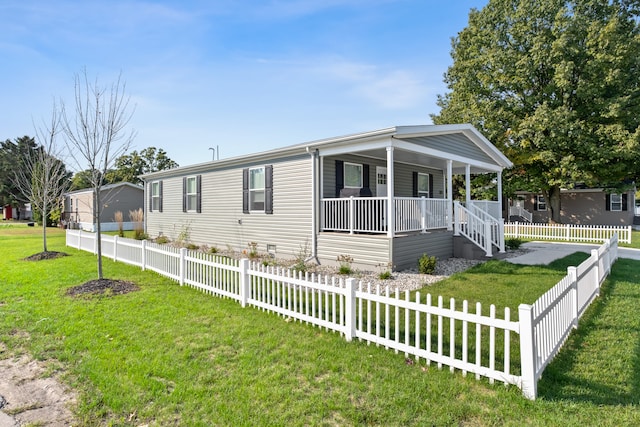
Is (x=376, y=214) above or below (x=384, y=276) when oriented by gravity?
above

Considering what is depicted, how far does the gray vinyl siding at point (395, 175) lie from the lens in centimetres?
1012

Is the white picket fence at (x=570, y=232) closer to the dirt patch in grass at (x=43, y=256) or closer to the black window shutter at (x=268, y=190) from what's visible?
the black window shutter at (x=268, y=190)

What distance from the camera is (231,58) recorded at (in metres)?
10.7

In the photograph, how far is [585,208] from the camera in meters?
24.8

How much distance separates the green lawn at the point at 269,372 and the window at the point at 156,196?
37.7 ft

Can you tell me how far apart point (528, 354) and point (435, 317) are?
6.70ft

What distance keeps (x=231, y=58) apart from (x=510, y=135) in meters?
17.6

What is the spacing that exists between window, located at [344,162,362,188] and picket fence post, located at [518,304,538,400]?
808 centimetres

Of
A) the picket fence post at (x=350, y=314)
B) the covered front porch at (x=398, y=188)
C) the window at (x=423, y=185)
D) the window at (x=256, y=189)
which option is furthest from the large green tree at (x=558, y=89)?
the picket fence post at (x=350, y=314)

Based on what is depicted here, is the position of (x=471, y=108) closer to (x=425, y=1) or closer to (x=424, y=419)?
(x=425, y=1)

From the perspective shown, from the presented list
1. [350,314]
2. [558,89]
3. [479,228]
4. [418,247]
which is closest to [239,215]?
[418,247]

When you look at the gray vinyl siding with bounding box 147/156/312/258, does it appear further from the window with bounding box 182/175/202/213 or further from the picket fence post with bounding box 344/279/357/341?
the picket fence post with bounding box 344/279/357/341

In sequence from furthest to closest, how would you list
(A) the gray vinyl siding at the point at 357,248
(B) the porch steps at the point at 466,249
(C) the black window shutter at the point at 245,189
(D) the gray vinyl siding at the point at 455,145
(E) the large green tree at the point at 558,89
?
(E) the large green tree at the point at 558,89 < (C) the black window shutter at the point at 245,189 < (B) the porch steps at the point at 466,249 < (D) the gray vinyl siding at the point at 455,145 < (A) the gray vinyl siding at the point at 357,248

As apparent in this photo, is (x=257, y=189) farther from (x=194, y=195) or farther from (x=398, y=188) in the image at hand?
(x=398, y=188)
